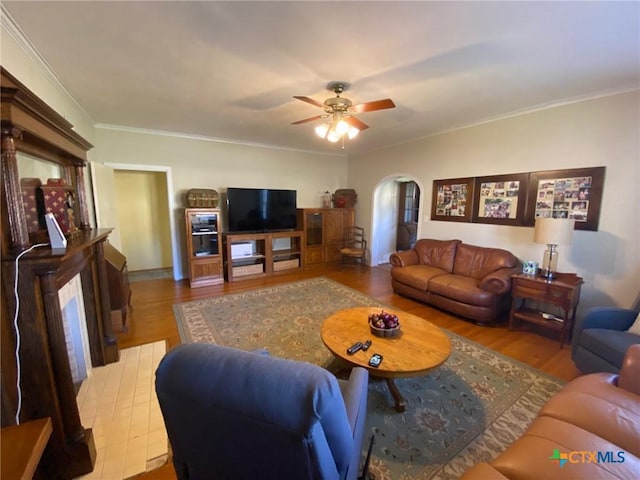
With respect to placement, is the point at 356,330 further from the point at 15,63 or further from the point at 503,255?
the point at 15,63

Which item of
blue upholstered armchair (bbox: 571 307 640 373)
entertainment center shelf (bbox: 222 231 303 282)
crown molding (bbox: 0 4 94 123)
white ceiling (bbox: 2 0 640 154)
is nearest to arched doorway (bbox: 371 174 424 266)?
entertainment center shelf (bbox: 222 231 303 282)

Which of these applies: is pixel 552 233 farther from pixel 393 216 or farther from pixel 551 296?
pixel 393 216

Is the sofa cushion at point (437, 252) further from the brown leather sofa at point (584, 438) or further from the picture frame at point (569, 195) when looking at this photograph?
the brown leather sofa at point (584, 438)

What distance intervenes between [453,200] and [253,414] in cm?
437

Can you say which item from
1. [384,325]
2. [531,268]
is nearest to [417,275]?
[531,268]

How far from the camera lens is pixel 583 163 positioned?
2.99 meters

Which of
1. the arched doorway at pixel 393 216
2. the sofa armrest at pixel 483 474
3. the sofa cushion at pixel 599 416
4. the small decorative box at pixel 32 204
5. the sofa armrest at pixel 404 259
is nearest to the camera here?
the sofa armrest at pixel 483 474

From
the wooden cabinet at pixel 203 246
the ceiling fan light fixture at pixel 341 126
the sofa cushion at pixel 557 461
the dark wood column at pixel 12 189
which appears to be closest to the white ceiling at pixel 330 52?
the ceiling fan light fixture at pixel 341 126

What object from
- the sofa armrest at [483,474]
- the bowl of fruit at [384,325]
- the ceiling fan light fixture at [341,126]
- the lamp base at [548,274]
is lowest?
the sofa armrest at [483,474]

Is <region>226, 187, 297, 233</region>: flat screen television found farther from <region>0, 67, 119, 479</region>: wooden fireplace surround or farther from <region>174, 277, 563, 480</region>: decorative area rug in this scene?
<region>0, 67, 119, 479</region>: wooden fireplace surround

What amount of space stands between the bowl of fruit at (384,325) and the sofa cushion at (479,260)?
217cm

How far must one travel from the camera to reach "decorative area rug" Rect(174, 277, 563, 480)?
1.58 meters

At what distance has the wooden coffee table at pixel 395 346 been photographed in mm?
1728

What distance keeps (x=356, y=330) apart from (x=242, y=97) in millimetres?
2702
